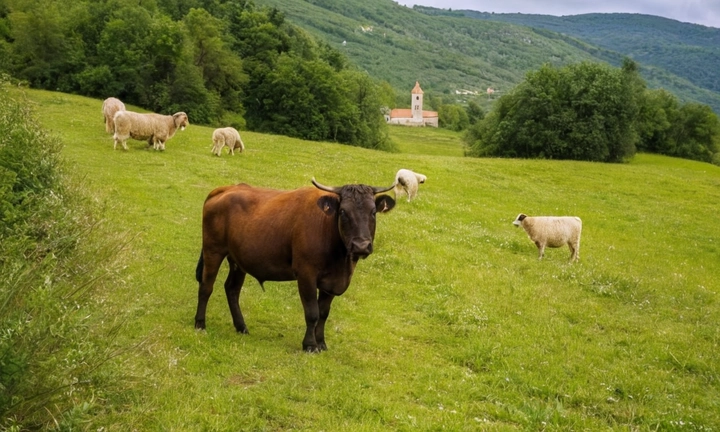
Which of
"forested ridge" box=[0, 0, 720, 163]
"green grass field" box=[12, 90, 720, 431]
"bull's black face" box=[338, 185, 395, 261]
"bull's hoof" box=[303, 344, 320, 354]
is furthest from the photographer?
"forested ridge" box=[0, 0, 720, 163]

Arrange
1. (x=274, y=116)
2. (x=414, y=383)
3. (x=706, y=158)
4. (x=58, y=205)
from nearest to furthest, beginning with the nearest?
(x=414, y=383), (x=58, y=205), (x=274, y=116), (x=706, y=158)

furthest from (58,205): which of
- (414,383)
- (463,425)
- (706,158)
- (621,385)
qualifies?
(706,158)

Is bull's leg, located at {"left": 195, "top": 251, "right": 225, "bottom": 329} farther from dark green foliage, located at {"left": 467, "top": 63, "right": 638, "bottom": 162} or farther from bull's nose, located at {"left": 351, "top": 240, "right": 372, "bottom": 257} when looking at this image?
dark green foliage, located at {"left": 467, "top": 63, "right": 638, "bottom": 162}

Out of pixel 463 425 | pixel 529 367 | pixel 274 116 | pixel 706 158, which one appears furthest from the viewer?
pixel 706 158

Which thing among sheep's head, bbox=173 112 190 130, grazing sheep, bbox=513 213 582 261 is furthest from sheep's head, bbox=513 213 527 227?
sheep's head, bbox=173 112 190 130

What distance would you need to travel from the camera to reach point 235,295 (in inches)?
417

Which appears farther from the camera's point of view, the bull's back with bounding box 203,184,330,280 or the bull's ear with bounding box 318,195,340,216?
the bull's back with bounding box 203,184,330,280

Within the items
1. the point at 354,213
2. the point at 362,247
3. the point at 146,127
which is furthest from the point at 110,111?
the point at 362,247

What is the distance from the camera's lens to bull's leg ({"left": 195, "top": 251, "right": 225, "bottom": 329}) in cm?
1035

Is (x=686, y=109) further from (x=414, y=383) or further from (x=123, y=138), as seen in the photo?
(x=414, y=383)

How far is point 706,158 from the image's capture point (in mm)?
96812

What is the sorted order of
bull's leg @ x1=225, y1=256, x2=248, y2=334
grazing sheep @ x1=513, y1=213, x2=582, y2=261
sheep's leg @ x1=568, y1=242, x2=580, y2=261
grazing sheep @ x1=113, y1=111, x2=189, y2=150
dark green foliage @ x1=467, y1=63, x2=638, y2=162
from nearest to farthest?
A: 1. bull's leg @ x1=225, y1=256, x2=248, y2=334
2. grazing sheep @ x1=513, y1=213, x2=582, y2=261
3. sheep's leg @ x1=568, y1=242, x2=580, y2=261
4. grazing sheep @ x1=113, y1=111, x2=189, y2=150
5. dark green foliage @ x1=467, y1=63, x2=638, y2=162

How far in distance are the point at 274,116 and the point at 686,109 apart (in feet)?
238

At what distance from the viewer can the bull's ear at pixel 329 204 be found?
9.23 meters
